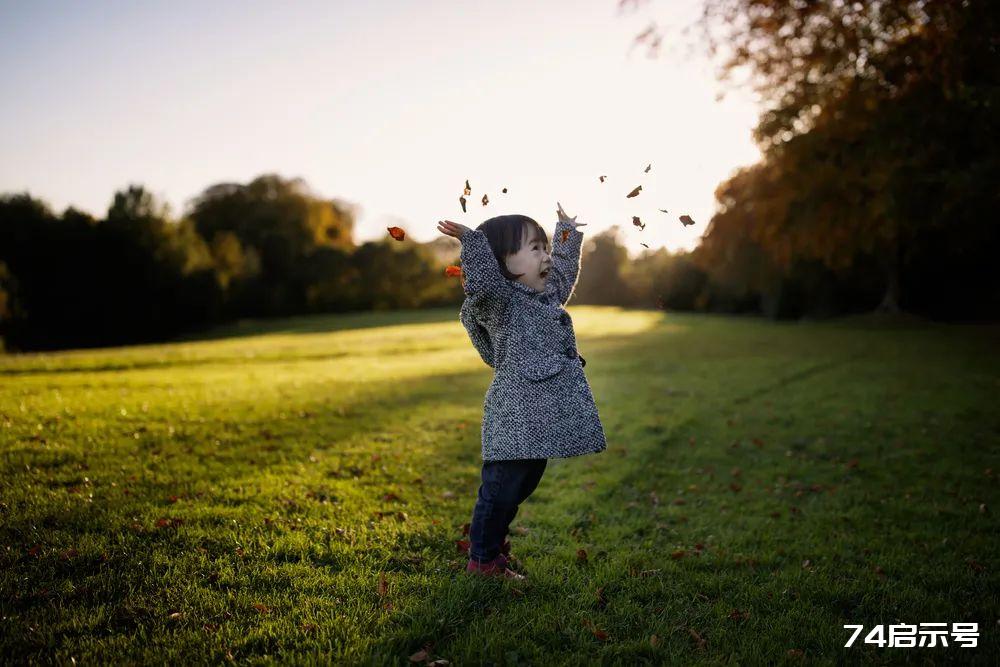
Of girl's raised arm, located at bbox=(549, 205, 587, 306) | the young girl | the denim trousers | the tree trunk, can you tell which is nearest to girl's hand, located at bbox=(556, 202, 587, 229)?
girl's raised arm, located at bbox=(549, 205, 587, 306)

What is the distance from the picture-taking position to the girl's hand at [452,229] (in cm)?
361

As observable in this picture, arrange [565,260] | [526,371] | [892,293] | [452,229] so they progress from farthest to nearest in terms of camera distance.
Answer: [892,293], [565,260], [526,371], [452,229]

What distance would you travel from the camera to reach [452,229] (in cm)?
363

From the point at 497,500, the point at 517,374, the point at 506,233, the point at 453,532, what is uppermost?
the point at 506,233

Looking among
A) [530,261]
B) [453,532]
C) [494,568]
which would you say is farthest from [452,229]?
[453,532]

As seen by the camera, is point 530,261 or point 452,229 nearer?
point 452,229

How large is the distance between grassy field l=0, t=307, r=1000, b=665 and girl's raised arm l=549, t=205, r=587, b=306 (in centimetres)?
192

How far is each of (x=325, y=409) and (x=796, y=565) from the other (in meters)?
7.44

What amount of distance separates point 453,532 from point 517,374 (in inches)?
70.1

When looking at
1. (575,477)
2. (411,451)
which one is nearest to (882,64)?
(575,477)

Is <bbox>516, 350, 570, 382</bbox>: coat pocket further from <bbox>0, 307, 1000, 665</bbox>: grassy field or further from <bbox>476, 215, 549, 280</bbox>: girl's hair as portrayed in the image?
<bbox>0, 307, 1000, 665</bbox>: grassy field

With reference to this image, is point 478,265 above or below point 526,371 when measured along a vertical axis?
above

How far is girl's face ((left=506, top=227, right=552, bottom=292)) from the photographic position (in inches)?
155

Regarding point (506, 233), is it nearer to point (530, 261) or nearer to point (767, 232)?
point (530, 261)
